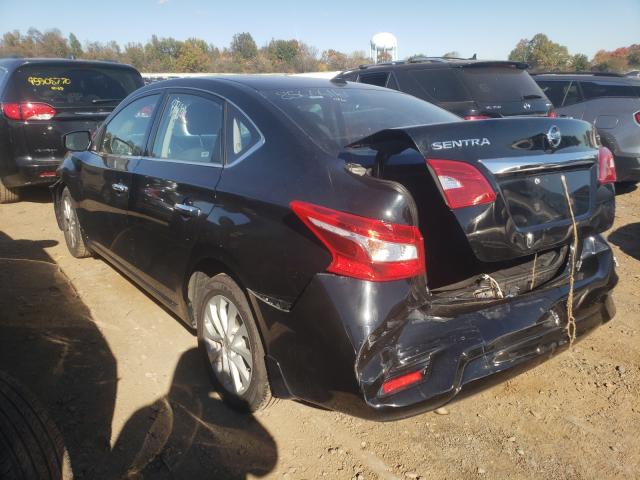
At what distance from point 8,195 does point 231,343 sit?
6.01 meters

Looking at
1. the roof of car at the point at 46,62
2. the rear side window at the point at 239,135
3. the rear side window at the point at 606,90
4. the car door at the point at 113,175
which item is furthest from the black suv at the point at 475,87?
the roof of car at the point at 46,62

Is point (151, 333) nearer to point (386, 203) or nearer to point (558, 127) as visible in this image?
point (386, 203)

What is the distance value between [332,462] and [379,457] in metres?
0.22

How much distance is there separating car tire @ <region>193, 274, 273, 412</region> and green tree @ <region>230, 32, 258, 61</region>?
7911cm

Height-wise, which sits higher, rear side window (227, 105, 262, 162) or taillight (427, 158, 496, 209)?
rear side window (227, 105, 262, 162)

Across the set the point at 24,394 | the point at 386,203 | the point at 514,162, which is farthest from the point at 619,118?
the point at 24,394

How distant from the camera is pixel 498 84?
6102 mm

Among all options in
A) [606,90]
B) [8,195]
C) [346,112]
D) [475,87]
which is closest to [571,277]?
[346,112]

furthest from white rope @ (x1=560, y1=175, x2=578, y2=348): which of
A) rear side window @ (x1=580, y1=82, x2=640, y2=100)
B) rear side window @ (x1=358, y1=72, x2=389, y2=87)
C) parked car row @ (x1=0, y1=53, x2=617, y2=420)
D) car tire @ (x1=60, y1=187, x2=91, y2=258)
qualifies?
rear side window @ (x1=580, y1=82, x2=640, y2=100)

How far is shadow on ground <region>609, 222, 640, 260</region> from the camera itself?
480cm

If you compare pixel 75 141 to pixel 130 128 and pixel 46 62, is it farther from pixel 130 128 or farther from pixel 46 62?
pixel 46 62

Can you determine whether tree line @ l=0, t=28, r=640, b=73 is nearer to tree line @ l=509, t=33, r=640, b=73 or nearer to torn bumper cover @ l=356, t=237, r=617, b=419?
tree line @ l=509, t=33, r=640, b=73

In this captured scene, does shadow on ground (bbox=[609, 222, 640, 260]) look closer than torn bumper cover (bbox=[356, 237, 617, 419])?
No

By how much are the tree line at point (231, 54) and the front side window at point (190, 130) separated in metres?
55.3
